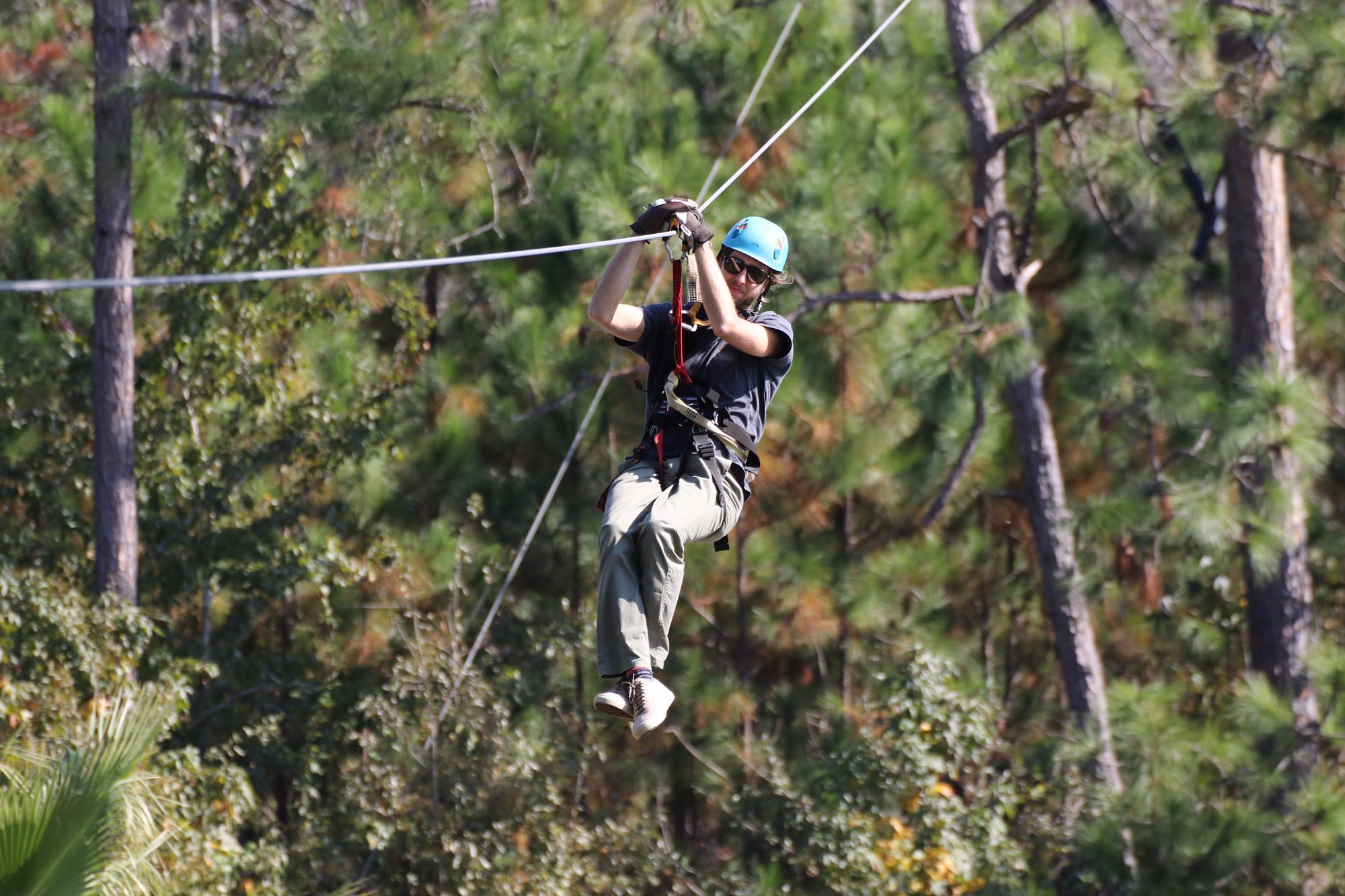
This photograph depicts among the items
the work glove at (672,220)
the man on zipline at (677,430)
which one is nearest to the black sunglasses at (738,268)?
the man on zipline at (677,430)

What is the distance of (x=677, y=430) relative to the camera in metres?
4.23

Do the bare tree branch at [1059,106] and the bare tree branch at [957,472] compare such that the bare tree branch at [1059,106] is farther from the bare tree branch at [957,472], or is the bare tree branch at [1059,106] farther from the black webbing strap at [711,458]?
the black webbing strap at [711,458]

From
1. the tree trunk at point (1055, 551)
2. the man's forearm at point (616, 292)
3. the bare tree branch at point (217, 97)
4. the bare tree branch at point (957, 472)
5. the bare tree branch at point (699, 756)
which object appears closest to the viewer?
the man's forearm at point (616, 292)

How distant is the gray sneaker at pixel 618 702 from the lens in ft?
12.6

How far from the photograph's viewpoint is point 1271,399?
7703 mm

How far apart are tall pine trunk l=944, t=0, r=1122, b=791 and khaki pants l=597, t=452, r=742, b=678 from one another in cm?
541

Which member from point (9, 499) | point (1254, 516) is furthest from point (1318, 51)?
point (9, 499)

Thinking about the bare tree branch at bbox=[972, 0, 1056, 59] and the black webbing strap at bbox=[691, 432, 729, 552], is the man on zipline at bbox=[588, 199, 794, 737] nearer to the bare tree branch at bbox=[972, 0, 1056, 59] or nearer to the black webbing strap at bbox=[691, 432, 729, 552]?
the black webbing strap at bbox=[691, 432, 729, 552]

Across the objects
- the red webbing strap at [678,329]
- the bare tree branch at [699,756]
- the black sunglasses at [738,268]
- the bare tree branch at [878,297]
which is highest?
the bare tree branch at [878,297]

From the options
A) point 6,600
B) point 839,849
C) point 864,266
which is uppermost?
point 864,266

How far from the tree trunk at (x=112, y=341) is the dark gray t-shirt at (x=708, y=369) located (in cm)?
589

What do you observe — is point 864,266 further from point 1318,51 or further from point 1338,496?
point 1338,496

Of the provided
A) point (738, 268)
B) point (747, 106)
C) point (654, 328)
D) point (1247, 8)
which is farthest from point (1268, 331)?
point (654, 328)

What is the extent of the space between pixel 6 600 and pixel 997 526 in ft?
21.6
